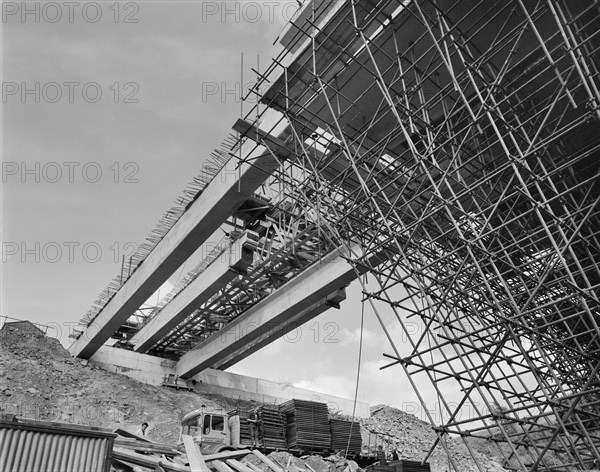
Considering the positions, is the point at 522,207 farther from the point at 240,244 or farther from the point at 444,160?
the point at 240,244

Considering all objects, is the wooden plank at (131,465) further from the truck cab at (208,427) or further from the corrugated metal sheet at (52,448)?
the truck cab at (208,427)

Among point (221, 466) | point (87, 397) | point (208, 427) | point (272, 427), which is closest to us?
point (221, 466)

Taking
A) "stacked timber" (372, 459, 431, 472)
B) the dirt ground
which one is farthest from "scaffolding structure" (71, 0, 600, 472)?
the dirt ground

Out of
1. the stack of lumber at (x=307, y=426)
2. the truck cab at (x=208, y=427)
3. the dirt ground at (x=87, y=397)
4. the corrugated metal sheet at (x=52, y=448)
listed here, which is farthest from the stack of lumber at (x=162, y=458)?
the dirt ground at (x=87, y=397)

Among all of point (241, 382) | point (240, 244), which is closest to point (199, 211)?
point (240, 244)

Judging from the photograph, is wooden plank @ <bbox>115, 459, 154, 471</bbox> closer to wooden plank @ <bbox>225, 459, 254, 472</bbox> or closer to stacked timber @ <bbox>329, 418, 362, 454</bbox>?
wooden plank @ <bbox>225, 459, 254, 472</bbox>

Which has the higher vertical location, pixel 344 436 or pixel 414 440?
pixel 414 440

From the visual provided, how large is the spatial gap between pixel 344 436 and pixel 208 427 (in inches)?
218

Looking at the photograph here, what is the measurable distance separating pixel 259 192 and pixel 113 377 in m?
11.7

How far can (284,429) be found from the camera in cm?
1791

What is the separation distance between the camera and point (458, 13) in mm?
11281

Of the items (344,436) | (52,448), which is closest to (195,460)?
(52,448)

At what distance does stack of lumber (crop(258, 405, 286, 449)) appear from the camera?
56.3 ft

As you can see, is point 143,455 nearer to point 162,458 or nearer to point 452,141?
point 162,458
